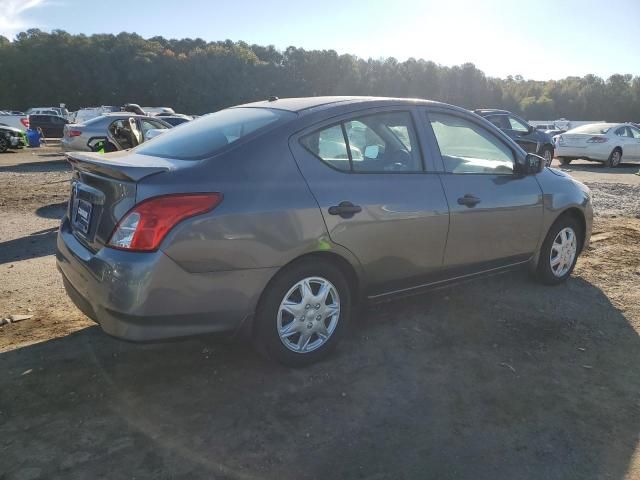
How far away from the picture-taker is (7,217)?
771 centimetres

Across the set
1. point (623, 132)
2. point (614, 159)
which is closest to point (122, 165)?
point (614, 159)

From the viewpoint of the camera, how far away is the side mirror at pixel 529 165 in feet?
14.4

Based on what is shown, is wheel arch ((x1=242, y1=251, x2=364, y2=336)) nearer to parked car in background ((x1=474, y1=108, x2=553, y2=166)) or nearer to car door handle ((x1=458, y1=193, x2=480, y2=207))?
car door handle ((x1=458, y1=193, x2=480, y2=207))

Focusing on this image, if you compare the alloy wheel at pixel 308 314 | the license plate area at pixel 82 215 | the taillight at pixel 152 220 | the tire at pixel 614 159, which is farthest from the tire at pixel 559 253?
the tire at pixel 614 159

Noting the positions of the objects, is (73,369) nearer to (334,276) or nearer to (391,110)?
(334,276)

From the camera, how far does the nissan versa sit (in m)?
2.74

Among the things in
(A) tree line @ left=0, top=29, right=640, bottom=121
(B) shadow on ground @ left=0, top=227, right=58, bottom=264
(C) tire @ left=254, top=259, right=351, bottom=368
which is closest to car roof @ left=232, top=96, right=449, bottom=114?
(C) tire @ left=254, top=259, right=351, bottom=368

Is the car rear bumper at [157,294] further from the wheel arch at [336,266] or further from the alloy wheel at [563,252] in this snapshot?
the alloy wheel at [563,252]

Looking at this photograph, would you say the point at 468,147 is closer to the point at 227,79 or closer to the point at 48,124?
the point at 48,124

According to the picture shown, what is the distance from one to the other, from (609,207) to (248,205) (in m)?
8.16

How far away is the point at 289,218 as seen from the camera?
3012 millimetres

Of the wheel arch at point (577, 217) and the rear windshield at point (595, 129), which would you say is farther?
the rear windshield at point (595, 129)

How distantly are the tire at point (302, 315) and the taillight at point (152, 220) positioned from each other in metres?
0.68

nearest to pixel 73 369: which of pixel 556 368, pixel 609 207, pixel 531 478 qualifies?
pixel 531 478
